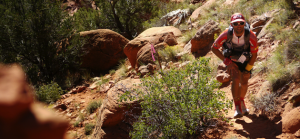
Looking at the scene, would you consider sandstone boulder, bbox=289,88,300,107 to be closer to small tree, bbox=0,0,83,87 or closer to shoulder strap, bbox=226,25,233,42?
shoulder strap, bbox=226,25,233,42

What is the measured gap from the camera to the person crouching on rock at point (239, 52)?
368 centimetres

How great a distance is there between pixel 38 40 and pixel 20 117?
10126 millimetres

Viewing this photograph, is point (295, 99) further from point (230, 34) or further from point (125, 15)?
point (125, 15)

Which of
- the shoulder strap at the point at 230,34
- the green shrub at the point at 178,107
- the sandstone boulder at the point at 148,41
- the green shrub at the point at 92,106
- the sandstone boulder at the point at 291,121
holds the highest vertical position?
the sandstone boulder at the point at 148,41

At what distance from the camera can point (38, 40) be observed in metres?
9.61

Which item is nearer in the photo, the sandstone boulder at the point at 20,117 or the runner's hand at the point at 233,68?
the sandstone boulder at the point at 20,117

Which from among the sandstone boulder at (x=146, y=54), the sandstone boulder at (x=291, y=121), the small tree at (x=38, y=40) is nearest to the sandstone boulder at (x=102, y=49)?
the small tree at (x=38, y=40)

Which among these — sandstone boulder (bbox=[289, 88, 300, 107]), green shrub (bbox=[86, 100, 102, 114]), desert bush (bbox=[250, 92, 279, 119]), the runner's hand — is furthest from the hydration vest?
green shrub (bbox=[86, 100, 102, 114])

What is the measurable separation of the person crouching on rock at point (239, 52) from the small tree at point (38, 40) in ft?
26.5

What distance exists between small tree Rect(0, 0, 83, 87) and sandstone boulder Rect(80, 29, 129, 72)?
0.47m

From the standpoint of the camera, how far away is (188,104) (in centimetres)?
340

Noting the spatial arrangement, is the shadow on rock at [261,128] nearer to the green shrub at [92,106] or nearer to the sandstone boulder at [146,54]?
the sandstone boulder at [146,54]

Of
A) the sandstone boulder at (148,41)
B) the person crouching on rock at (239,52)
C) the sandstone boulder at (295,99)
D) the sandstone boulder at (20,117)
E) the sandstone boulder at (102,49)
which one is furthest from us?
the sandstone boulder at (102,49)

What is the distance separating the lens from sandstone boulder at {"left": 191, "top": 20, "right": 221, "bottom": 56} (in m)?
7.55
